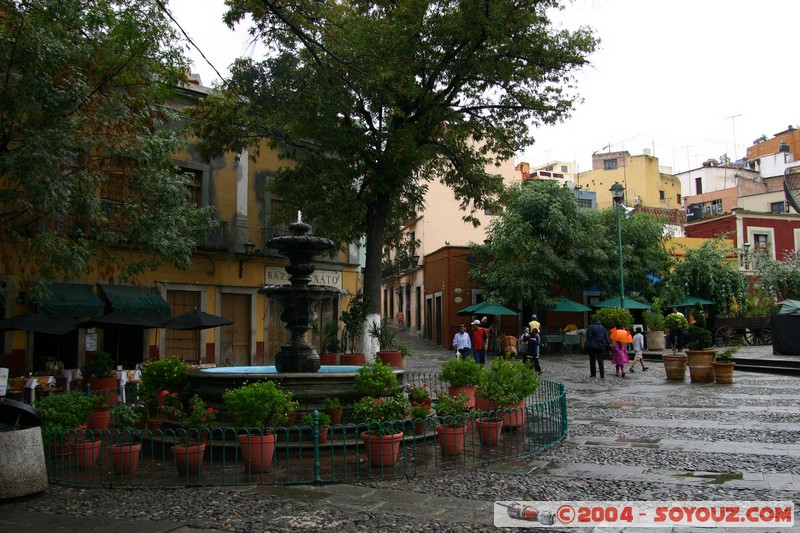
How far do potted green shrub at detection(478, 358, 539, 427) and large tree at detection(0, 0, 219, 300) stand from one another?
22.8ft

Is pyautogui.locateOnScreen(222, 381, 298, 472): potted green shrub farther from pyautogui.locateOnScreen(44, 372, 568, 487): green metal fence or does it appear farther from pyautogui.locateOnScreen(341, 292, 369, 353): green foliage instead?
pyautogui.locateOnScreen(341, 292, 369, 353): green foliage

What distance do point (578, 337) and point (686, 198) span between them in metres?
31.3

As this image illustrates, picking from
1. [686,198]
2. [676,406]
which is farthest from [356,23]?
[686,198]

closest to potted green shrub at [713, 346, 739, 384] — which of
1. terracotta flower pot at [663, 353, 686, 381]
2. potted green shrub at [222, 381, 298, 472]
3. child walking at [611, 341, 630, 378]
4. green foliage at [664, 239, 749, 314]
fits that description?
terracotta flower pot at [663, 353, 686, 381]

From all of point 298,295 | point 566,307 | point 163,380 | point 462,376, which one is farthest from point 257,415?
point 566,307

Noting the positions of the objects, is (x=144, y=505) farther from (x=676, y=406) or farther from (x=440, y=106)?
(x=440, y=106)

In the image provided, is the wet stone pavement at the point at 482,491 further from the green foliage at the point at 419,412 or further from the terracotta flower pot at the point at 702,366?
the terracotta flower pot at the point at 702,366

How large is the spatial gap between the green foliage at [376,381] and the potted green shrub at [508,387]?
1.32 meters

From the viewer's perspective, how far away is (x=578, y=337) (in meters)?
29.1

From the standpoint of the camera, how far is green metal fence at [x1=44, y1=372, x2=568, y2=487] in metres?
7.10

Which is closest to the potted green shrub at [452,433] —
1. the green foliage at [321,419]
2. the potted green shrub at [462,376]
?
the green foliage at [321,419]

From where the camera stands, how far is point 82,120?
1062cm

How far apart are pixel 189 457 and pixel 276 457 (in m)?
1.13

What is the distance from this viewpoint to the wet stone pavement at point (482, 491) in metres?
5.55
